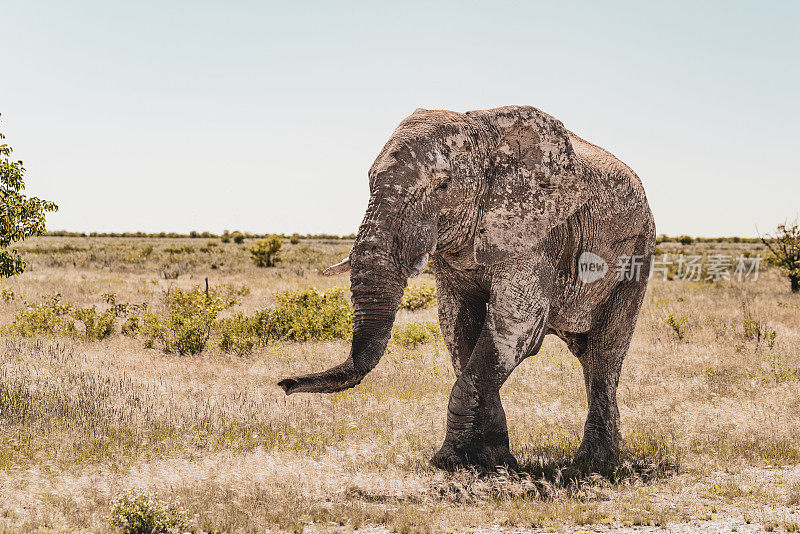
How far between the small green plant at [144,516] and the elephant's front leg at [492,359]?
6.92 feet

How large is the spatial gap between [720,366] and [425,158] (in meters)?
8.25

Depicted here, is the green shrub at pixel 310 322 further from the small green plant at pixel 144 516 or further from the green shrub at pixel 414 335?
the small green plant at pixel 144 516

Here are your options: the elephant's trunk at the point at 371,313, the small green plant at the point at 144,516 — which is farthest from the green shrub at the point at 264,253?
the elephant's trunk at the point at 371,313

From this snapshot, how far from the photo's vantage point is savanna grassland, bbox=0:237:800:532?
5172 mm

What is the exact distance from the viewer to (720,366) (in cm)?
1103

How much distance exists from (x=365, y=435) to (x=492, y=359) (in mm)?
2452

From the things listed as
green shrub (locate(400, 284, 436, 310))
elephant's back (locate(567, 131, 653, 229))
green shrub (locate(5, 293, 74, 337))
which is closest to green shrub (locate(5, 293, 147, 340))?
green shrub (locate(5, 293, 74, 337))

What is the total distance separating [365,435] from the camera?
7.37 meters

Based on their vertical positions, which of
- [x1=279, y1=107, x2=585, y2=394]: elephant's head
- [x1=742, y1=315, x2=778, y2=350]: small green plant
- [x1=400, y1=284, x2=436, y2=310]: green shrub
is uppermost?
[x1=279, y1=107, x2=585, y2=394]: elephant's head

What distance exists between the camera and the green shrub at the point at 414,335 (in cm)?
1342

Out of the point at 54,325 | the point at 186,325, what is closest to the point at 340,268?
the point at 186,325

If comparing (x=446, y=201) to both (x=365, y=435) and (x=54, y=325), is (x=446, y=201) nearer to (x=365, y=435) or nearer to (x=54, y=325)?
(x=365, y=435)

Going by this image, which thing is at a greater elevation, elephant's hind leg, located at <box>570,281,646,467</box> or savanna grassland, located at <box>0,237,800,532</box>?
elephant's hind leg, located at <box>570,281,646,467</box>

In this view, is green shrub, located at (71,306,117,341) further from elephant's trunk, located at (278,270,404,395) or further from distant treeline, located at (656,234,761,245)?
distant treeline, located at (656,234,761,245)
